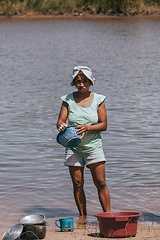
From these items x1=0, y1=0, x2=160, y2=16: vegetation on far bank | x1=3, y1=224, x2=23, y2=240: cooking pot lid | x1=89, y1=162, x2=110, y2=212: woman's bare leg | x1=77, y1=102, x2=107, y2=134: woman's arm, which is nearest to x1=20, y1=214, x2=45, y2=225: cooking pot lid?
x1=3, y1=224, x2=23, y2=240: cooking pot lid

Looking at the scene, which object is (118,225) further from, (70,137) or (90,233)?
(70,137)

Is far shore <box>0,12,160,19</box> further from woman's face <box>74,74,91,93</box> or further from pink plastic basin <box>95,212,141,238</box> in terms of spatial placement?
pink plastic basin <box>95,212,141,238</box>

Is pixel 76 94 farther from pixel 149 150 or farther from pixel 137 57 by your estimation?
pixel 137 57

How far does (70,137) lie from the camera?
5145 millimetres

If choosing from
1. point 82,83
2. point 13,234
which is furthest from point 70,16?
point 13,234

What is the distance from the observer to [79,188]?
18.2 feet

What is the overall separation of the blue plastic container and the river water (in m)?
1.22

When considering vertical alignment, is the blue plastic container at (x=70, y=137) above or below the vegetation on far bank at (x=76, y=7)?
below

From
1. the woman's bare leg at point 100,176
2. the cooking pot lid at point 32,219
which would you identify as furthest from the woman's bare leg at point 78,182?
the cooking pot lid at point 32,219

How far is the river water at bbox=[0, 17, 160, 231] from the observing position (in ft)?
22.3

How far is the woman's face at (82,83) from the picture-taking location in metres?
5.37

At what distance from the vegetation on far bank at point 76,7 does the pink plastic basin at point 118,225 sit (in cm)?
5591

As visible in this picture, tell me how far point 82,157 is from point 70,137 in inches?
13.5

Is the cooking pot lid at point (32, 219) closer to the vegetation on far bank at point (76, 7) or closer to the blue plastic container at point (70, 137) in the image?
the blue plastic container at point (70, 137)
